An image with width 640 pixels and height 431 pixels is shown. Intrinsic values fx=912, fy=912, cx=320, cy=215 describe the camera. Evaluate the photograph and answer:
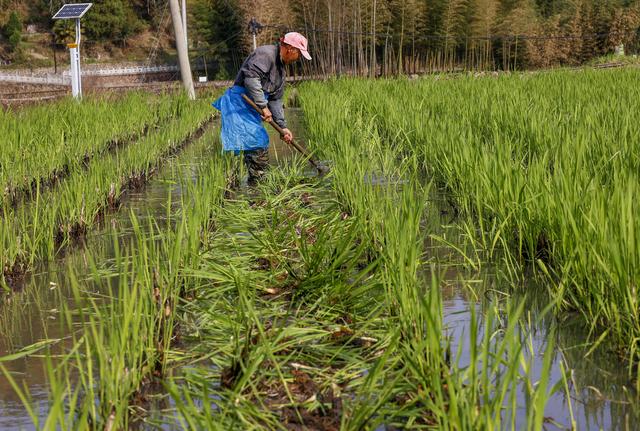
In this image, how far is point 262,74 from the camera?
18.3 feet

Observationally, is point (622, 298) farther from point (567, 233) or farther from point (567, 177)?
point (567, 177)

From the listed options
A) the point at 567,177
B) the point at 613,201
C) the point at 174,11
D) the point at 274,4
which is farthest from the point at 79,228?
the point at 274,4

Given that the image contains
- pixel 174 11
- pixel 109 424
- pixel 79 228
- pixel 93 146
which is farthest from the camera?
→ pixel 174 11

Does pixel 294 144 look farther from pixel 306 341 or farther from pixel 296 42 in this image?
pixel 306 341

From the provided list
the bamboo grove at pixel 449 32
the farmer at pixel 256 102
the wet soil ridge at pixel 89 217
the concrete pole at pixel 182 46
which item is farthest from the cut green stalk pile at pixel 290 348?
the bamboo grove at pixel 449 32

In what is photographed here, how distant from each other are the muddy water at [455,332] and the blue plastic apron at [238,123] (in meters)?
1.47

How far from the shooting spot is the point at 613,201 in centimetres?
268

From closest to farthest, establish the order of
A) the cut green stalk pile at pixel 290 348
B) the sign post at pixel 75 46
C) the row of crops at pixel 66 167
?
the cut green stalk pile at pixel 290 348
the row of crops at pixel 66 167
the sign post at pixel 75 46

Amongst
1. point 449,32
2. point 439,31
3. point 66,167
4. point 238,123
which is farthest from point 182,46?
point 449,32

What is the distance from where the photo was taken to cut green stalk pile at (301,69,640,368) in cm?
239

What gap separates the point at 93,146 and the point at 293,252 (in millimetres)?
3816

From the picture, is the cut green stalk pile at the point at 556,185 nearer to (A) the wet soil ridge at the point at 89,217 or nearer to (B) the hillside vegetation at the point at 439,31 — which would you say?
(A) the wet soil ridge at the point at 89,217

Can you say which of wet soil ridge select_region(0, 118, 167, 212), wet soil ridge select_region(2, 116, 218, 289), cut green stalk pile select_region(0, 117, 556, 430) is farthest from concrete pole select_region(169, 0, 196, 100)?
cut green stalk pile select_region(0, 117, 556, 430)

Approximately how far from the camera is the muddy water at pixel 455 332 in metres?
2.06
